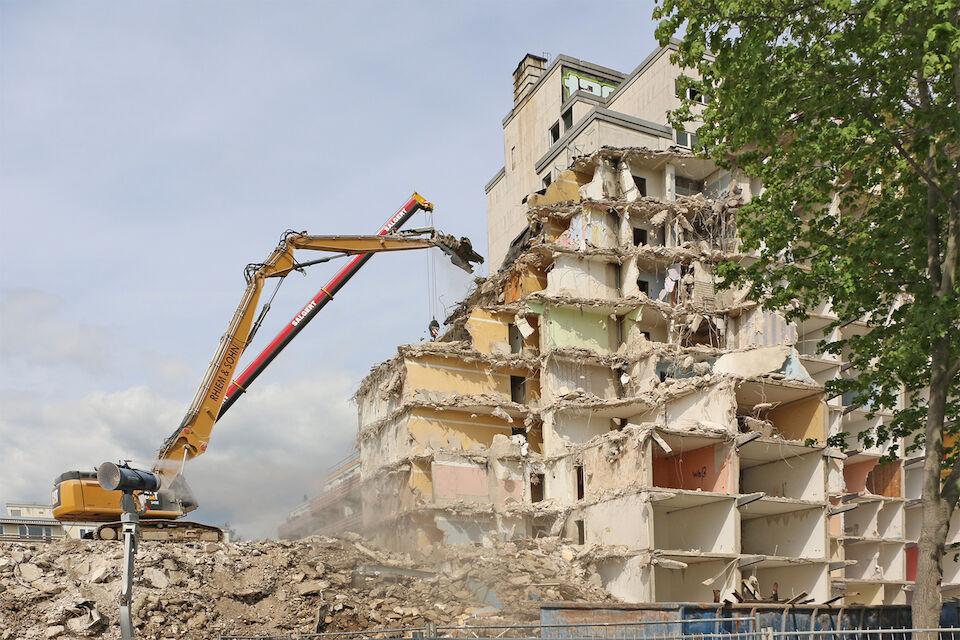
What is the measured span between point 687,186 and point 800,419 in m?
16.2

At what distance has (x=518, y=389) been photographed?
47.2m

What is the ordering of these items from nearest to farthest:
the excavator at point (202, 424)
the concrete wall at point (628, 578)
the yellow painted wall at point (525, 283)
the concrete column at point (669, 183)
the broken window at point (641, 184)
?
the excavator at point (202, 424) < the concrete wall at point (628, 578) < the yellow painted wall at point (525, 283) < the concrete column at point (669, 183) < the broken window at point (641, 184)

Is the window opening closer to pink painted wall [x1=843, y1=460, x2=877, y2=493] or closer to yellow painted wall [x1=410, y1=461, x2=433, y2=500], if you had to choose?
pink painted wall [x1=843, y1=460, x2=877, y2=493]

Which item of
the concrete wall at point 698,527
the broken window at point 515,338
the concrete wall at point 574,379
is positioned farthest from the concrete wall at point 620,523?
the broken window at point 515,338

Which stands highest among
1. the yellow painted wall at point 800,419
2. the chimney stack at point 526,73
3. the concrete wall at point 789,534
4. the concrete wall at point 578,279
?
the chimney stack at point 526,73

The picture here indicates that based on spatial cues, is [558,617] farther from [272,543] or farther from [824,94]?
[272,543]

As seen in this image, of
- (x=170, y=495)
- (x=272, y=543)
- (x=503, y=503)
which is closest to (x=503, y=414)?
(x=503, y=503)

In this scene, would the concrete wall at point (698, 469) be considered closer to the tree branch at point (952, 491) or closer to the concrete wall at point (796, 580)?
the concrete wall at point (796, 580)

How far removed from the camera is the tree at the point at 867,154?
17.5 metres

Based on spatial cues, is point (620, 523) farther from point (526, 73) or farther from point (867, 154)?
point (526, 73)

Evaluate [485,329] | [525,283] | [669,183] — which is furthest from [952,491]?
[669,183]

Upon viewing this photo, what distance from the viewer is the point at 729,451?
3638 cm

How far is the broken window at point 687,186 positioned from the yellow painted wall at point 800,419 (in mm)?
14601

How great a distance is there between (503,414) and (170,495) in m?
17.6
